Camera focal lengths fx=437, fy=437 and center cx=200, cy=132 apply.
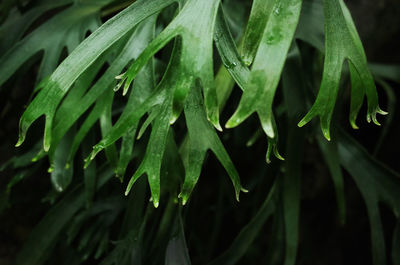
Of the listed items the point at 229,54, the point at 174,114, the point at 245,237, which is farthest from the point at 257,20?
the point at 245,237

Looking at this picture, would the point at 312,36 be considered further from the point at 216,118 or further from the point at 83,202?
the point at 83,202

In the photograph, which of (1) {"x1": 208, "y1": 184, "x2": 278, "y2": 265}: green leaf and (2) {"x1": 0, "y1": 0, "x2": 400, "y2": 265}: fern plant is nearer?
(2) {"x1": 0, "y1": 0, "x2": 400, "y2": 265}: fern plant

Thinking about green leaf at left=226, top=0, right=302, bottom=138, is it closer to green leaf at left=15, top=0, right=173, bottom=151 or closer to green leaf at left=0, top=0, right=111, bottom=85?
green leaf at left=15, top=0, right=173, bottom=151

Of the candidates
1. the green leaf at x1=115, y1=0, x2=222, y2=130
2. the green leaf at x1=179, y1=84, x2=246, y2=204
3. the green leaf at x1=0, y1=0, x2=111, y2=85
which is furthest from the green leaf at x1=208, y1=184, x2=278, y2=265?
the green leaf at x1=0, y1=0, x2=111, y2=85

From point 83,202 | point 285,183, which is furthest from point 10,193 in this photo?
point 285,183

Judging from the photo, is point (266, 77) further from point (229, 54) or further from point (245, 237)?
point (245, 237)

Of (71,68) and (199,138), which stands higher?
(71,68)

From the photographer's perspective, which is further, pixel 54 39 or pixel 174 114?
pixel 54 39

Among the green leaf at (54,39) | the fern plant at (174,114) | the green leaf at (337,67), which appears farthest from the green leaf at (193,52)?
the green leaf at (54,39)
